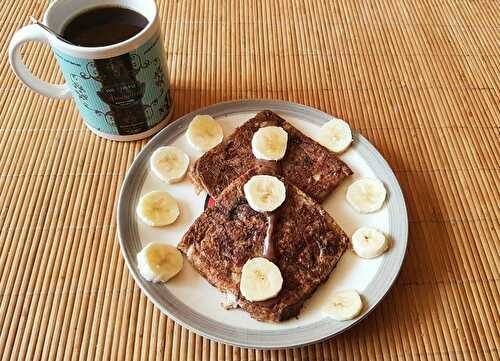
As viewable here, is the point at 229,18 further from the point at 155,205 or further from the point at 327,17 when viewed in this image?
the point at 155,205

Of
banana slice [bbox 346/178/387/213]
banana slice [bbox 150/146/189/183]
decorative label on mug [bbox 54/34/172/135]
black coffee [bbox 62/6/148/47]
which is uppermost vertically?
black coffee [bbox 62/6/148/47]

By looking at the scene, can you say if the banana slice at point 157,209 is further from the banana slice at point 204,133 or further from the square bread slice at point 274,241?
the banana slice at point 204,133

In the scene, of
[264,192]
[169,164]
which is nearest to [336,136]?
[264,192]

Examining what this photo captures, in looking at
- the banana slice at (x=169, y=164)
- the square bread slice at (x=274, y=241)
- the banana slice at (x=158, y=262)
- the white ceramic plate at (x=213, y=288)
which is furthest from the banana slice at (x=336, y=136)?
the banana slice at (x=158, y=262)

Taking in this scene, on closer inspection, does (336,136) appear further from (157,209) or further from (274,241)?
(157,209)

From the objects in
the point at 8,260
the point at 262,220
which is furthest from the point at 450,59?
the point at 8,260

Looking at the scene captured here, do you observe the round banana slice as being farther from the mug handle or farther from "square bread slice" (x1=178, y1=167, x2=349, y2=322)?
the mug handle

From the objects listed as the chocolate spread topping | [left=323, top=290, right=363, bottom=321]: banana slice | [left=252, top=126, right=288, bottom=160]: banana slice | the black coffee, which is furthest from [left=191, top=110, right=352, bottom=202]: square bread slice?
the black coffee
